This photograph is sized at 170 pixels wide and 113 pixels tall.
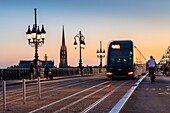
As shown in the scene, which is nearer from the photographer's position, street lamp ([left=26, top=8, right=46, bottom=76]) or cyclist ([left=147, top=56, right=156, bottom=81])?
cyclist ([left=147, top=56, right=156, bottom=81])

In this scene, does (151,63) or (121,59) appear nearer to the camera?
(151,63)

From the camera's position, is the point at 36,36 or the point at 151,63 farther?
the point at 36,36

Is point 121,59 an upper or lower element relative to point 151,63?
upper

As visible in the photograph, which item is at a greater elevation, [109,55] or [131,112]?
[109,55]

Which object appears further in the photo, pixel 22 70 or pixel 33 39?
pixel 22 70

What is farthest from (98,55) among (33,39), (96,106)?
(96,106)

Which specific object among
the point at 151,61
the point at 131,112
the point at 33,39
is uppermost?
the point at 33,39

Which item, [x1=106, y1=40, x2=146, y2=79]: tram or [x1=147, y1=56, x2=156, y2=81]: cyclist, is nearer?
[x1=147, y1=56, x2=156, y2=81]: cyclist

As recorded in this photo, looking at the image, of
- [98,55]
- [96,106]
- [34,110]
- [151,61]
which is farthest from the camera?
[98,55]

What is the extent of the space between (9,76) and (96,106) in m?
33.5

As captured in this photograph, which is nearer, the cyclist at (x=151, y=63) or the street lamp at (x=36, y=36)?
the cyclist at (x=151, y=63)

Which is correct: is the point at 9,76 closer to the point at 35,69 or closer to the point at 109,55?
the point at 35,69

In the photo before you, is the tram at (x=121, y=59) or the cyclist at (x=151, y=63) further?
the tram at (x=121, y=59)

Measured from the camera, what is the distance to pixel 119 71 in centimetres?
3869
